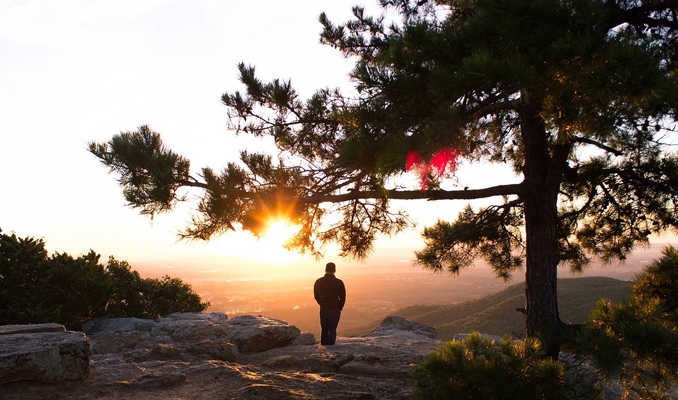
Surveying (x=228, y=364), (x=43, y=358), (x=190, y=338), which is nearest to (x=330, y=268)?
(x=228, y=364)

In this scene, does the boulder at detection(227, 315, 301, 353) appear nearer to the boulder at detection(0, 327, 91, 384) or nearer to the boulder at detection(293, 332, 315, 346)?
the boulder at detection(293, 332, 315, 346)

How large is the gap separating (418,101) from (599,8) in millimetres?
1948

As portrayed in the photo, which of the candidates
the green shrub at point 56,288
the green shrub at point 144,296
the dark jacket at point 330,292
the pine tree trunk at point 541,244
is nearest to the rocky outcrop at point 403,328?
the dark jacket at point 330,292

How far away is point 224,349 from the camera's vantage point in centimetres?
748

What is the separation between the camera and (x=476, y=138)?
6.46 meters

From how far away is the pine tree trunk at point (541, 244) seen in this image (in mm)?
5695

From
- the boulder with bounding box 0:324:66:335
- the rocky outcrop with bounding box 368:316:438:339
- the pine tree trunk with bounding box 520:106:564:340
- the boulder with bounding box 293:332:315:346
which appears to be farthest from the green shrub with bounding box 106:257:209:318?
the pine tree trunk with bounding box 520:106:564:340

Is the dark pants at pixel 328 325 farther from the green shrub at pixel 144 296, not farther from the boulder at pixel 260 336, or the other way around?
the green shrub at pixel 144 296

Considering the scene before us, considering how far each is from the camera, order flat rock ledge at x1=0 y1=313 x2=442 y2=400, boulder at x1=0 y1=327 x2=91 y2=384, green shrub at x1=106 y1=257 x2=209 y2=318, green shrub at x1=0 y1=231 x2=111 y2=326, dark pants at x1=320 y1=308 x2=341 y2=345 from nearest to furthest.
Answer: boulder at x1=0 y1=327 x2=91 y2=384, flat rock ledge at x1=0 y1=313 x2=442 y2=400, dark pants at x1=320 y1=308 x2=341 y2=345, green shrub at x1=0 y1=231 x2=111 y2=326, green shrub at x1=106 y1=257 x2=209 y2=318

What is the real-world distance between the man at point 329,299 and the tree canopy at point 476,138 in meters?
1.02

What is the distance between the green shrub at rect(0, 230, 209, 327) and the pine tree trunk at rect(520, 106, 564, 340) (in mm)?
10569

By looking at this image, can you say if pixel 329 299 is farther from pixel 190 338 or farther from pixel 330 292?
pixel 190 338

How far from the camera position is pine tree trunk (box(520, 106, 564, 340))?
570 centimetres

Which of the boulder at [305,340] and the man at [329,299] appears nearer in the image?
the man at [329,299]
